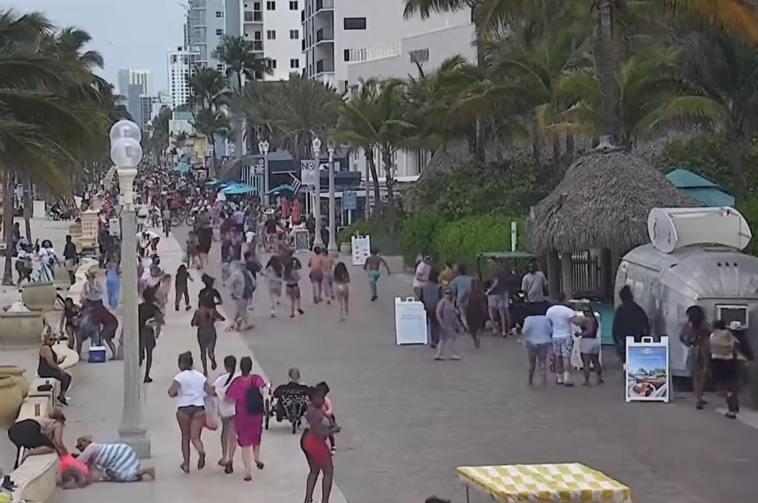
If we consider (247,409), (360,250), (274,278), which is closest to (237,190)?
(360,250)

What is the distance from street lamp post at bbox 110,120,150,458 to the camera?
46.6 ft

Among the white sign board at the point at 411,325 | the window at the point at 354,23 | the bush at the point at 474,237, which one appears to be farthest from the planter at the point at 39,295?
the window at the point at 354,23

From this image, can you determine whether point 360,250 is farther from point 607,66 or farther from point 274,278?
point 607,66

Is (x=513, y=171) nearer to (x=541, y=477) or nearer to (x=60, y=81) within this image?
(x=60, y=81)

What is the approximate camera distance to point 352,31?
8381 cm

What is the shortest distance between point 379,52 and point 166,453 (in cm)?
6054

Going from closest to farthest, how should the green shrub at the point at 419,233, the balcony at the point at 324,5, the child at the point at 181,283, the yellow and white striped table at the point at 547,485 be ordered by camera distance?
1. the yellow and white striped table at the point at 547,485
2. the child at the point at 181,283
3. the green shrub at the point at 419,233
4. the balcony at the point at 324,5

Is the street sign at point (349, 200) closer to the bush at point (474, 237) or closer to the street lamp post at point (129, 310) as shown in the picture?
the bush at point (474, 237)

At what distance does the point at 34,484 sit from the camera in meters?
11.7

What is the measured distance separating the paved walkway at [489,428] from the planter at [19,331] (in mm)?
4559

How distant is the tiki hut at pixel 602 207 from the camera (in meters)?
22.7

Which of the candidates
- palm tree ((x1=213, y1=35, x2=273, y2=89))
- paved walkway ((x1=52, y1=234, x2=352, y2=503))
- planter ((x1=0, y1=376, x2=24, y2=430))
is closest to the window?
palm tree ((x1=213, y1=35, x2=273, y2=89))

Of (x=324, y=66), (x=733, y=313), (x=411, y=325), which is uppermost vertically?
(x=324, y=66)

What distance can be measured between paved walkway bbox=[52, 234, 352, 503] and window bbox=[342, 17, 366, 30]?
6333cm
